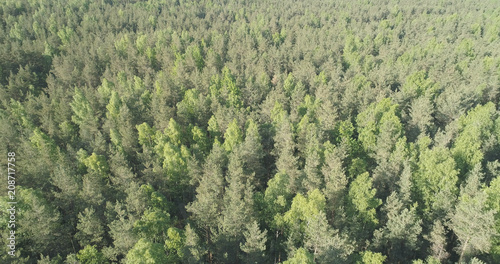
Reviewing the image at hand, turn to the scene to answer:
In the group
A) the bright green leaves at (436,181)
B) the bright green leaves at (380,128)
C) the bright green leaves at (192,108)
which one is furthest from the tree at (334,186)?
the bright green leaves at (192,108)

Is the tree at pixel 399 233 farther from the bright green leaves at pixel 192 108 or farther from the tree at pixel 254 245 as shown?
the bright green leaves at pixel 192 108

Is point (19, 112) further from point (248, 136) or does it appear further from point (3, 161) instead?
point (248, 136)

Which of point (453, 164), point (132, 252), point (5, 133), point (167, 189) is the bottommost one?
point (167, 189)

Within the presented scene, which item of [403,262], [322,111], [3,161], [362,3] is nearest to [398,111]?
[322,111]

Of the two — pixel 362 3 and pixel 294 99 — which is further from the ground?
pixel 362 3

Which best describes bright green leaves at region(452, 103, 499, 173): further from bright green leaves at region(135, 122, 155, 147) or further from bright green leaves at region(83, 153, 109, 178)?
bright green leaves at region(83, 153, 109, 178)

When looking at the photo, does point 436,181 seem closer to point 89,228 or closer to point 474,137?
point 474,137

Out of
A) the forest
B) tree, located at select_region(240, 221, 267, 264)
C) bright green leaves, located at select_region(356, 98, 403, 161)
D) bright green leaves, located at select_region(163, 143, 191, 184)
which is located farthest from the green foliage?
bright green leaves, located at select_region(163, 143, 191, 184)

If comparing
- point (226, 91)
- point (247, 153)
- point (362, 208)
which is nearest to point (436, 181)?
point (362, 208)
